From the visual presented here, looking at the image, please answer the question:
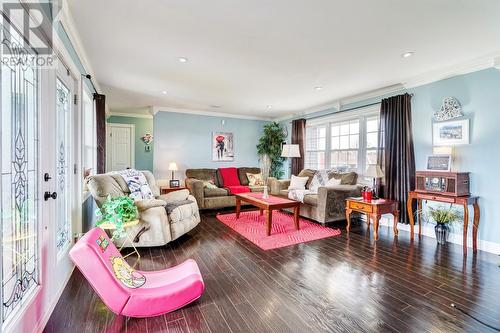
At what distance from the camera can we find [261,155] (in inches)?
267

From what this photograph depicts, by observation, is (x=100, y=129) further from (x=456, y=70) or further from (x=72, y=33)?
(x=456, y=70)

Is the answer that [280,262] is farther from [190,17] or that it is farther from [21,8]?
[21,8]

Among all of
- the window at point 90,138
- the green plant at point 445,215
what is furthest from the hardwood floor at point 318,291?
the window at point 90,138

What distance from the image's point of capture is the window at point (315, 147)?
18.0 feet

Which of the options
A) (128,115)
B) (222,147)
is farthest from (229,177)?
(128,115)

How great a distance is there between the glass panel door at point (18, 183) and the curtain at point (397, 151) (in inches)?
175

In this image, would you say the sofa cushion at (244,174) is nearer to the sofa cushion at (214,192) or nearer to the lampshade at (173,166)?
the sofa cushion at (214,192)

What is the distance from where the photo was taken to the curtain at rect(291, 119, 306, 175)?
5.83m

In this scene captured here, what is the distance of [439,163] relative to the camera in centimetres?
329

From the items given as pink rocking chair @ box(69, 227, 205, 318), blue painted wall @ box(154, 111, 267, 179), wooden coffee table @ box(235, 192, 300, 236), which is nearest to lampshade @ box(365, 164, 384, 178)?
wooden coffee table @ box(235, 192, 300, 236)

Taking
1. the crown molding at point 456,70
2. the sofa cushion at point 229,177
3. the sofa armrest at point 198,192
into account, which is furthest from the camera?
the sofa cushion at point 229,177

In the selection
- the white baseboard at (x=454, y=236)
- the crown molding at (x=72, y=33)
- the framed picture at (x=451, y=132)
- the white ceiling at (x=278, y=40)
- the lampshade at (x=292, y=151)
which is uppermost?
the white ceiling at (x=278, y=40)

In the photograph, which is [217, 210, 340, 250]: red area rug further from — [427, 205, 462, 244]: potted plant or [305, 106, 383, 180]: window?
[305, 106, 383, 180]: window

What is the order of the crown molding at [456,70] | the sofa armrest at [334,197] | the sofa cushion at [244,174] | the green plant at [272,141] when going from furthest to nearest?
the green plant at [272,141], the sofa cushion at [244,174], the sofa armrest at [334,197], the crown molding at [456,70]
